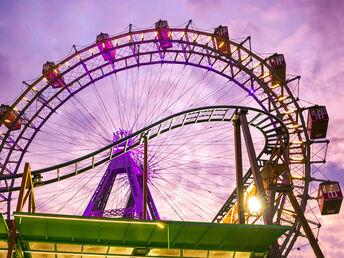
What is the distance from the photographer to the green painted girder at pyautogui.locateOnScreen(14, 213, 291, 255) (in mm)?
9570

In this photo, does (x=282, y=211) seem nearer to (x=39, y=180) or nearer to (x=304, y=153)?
(x=304, y=153)

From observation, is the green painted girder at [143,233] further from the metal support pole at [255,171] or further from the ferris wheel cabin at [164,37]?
the ferris wheel cabin at [164,37]

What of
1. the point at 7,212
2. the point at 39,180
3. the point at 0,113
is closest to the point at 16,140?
the point at 0,113

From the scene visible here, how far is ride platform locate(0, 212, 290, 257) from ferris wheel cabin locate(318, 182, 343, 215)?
1505 centimetres

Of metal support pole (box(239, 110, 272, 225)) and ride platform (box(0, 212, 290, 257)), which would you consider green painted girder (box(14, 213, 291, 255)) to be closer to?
ride platform (box(0, 212, 290, 257))

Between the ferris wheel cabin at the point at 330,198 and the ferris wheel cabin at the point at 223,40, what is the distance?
1321 centimetres

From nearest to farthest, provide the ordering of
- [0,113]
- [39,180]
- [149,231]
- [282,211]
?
[149,231] < [39,180] < [282,211] < [0,113]

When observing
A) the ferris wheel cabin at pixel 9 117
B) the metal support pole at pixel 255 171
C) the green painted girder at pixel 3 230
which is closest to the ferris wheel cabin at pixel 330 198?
the metal support pole at pixel 255 171

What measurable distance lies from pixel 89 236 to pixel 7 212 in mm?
21708

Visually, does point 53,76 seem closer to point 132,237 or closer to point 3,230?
point 3,230

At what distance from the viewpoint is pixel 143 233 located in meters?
10.3

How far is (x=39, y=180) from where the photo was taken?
16703 mm

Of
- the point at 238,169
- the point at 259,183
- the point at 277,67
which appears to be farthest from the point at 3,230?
the point at 277,67

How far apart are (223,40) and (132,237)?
795 inches
